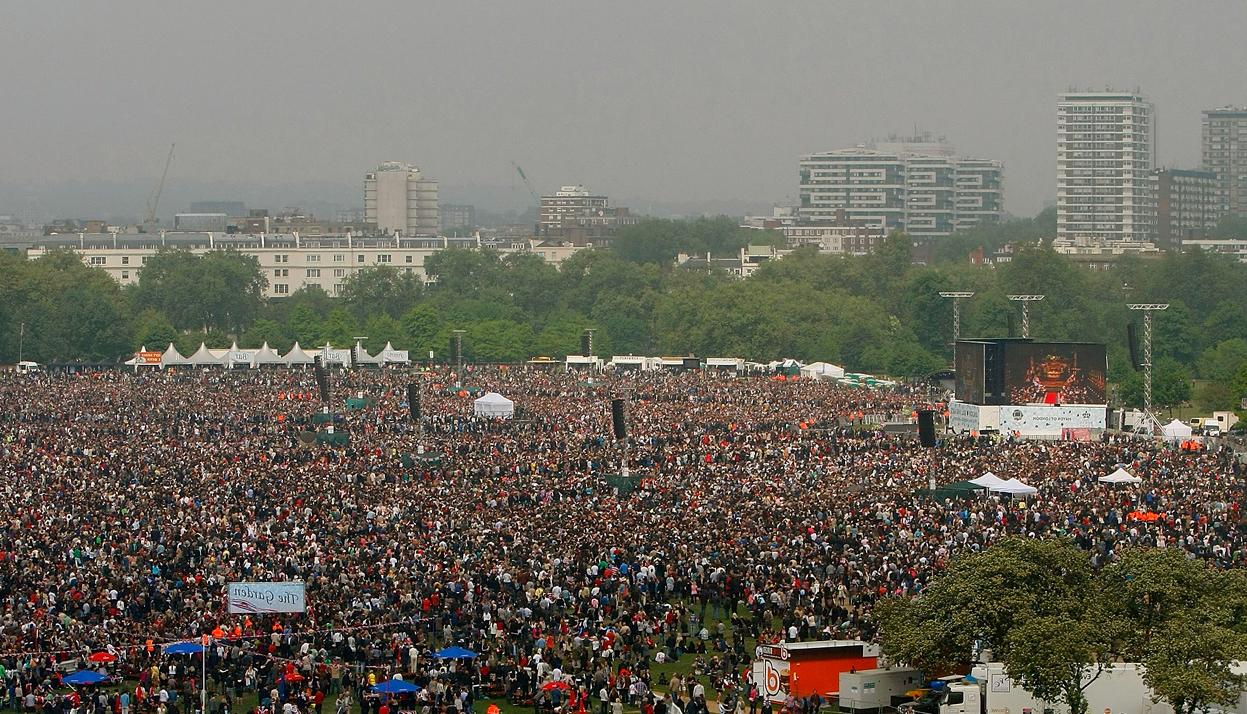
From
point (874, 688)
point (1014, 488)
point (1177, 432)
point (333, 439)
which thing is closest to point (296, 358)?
point (333, 439)

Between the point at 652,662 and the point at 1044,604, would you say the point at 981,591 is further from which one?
the point at 652,662

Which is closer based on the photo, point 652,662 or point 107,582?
point 652,662

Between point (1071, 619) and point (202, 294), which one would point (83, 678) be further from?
point (202, 294)

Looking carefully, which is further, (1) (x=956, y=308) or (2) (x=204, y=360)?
(2) (x=204, y=360)

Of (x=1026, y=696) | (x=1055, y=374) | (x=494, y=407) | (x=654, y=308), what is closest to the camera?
(x=1026, y=696)

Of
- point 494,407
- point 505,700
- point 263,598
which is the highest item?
point 494,407

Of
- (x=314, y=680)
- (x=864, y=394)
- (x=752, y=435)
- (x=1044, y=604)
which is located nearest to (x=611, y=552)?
(x=314, y=680)
